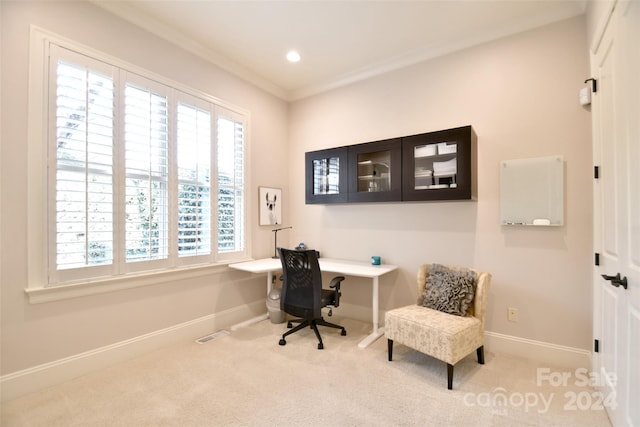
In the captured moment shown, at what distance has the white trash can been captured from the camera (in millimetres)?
3613

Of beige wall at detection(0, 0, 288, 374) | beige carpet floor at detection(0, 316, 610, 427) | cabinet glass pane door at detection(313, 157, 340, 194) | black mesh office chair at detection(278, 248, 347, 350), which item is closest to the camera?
beige carpet floor at detection(0, 316, 610, 427)

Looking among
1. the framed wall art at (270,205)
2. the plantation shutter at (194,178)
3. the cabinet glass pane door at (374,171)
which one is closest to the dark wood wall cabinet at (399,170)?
the cabinet glass pane door at (374,171)

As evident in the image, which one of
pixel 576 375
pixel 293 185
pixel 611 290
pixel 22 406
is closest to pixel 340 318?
pixel 293 185

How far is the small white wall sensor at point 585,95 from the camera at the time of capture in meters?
2.38

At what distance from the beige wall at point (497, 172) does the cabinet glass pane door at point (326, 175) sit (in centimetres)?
41

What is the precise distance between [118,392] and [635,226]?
3.39 meters

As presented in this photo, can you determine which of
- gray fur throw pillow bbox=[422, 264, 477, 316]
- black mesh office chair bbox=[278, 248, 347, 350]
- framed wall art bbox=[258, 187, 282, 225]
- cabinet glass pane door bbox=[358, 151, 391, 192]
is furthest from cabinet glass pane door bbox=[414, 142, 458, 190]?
framed wall art bbox=[258, 187, 282, 225]

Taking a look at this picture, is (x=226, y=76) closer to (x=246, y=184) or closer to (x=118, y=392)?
(x=246, y=184)

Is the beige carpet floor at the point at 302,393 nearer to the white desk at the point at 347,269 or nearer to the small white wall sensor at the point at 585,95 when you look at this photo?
the white desk at the point at 347,269

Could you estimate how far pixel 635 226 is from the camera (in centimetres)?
146

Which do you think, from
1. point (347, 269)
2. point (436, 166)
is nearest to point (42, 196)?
point (347, 269)

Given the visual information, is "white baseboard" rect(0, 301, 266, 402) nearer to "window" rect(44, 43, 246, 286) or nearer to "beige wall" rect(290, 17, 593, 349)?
"window" rect(44, 43, 246, 286)

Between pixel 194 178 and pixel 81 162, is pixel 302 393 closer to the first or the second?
pixel 194 178

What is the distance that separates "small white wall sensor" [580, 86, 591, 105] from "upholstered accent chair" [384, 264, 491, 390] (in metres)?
1.63
